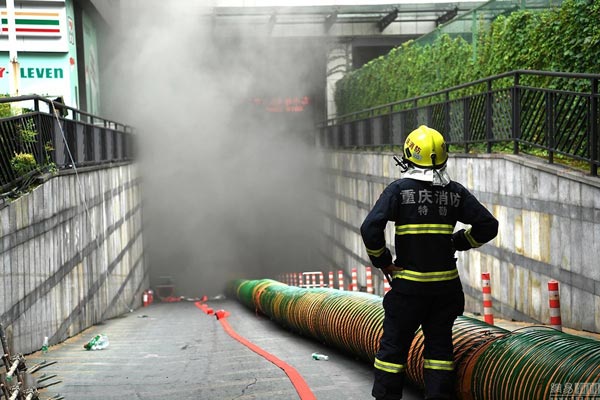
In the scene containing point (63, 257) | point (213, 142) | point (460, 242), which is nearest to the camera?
point (460, 242)

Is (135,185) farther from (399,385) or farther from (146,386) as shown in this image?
(399,385)

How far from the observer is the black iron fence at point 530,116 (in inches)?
356

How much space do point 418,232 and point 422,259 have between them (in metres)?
0.16

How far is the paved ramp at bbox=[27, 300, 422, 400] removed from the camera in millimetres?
6551

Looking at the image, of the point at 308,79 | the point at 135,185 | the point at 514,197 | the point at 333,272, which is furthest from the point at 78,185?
the point at 308,79

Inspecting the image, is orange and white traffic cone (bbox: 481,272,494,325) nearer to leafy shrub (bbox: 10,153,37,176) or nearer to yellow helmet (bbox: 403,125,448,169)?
yellow helmet (bbox: 403,125,448,169)

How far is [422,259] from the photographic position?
17.2 feet

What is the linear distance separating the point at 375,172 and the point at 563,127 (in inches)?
495

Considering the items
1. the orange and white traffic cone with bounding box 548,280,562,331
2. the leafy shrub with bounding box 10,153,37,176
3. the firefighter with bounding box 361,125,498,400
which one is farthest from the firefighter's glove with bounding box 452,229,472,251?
the leafy shrub with bounding box 10,153,37,176

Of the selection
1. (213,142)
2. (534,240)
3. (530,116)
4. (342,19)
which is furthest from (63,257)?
(213,142)

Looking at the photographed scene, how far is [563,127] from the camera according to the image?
9.70 m

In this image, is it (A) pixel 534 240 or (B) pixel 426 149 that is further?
(A) pixel 534 240

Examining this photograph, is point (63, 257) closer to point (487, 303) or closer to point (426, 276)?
point (487, 303)

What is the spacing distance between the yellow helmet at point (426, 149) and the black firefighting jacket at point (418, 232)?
0.12 metres
